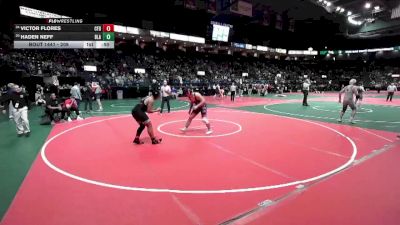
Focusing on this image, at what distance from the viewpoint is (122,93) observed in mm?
28297

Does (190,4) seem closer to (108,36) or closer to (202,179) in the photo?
(108,36)

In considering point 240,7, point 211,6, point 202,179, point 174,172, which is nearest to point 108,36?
point 174,172

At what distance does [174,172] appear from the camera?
5.97 metres

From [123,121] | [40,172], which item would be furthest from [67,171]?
[123,121]

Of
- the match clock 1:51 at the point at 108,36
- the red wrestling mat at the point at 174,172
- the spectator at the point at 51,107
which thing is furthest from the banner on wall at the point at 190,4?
the red wrestling mat at the point at 174,172

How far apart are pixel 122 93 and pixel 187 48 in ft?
75.3

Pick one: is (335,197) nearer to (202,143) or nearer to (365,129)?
(202,143)

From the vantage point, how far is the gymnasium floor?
4.11 meters

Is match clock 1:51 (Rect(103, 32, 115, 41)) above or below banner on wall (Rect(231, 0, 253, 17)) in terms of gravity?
below

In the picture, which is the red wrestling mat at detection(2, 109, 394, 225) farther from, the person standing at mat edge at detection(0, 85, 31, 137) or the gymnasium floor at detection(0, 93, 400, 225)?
the person standing at mat edge at detection(0, 85, 31, 137)

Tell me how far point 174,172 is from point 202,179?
731 mm

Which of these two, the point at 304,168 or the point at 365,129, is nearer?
the point at 304,168
